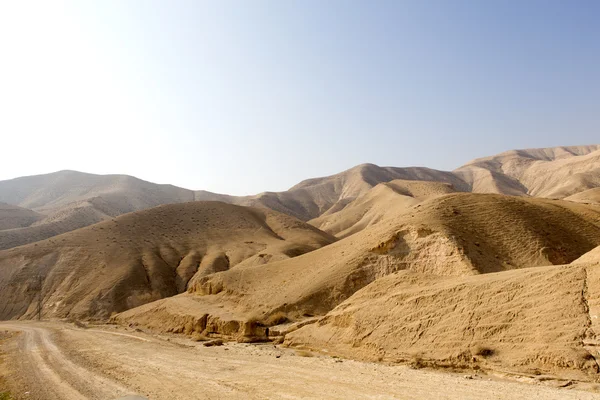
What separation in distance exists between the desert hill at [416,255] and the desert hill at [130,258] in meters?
13.8

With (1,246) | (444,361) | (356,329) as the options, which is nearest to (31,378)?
(356,329)

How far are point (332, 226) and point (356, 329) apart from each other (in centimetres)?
6854

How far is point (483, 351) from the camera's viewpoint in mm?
12953

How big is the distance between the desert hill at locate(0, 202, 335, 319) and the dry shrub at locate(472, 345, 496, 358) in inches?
1216

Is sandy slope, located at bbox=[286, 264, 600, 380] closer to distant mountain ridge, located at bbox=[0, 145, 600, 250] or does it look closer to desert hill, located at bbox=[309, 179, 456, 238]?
desert hill, located at bbox=[309, 179, 456, 238]

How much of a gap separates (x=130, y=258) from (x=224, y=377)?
4209cm

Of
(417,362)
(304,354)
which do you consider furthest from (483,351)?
(304,354)

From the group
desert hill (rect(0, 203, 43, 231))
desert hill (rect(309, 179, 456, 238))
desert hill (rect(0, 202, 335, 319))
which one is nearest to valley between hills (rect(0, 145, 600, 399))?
desert hill (rect(0, 202, 335, 319))

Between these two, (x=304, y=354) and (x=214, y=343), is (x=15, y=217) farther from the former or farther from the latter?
(x=304, y=354)

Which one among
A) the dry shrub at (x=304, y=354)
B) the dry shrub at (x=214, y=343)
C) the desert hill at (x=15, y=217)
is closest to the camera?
the dry shrub at (x=304, y=354)

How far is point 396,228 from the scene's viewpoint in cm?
2697

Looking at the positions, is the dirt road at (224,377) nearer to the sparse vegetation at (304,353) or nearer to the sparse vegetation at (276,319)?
the sparse vegetation at (304,353)

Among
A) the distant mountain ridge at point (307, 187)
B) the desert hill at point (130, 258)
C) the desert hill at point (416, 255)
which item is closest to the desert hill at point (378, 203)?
the desert hill at point (130, 258)

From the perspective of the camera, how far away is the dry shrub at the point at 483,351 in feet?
42.0
